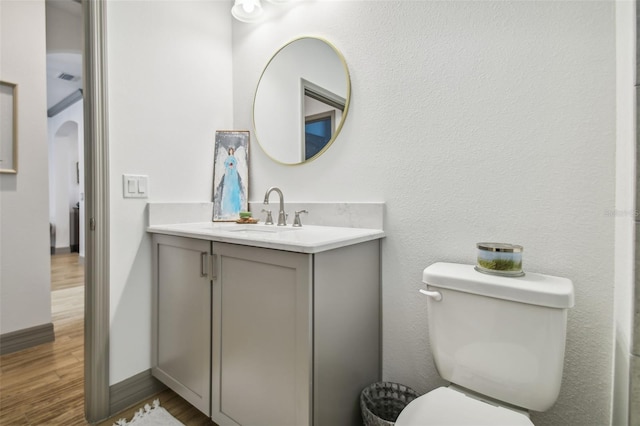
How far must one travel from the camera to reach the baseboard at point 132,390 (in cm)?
142

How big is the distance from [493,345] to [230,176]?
5.15ft

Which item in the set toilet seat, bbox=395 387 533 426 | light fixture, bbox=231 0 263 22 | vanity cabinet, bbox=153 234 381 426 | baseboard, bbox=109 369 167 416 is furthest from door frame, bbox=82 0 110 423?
toilet seat, bbox=395 387 533 426

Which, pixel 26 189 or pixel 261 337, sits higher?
pixel 26 189

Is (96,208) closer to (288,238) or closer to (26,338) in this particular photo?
(288,238)

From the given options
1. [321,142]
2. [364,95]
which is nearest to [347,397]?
[321,142]

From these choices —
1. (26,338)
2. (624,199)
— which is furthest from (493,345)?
(26,338)

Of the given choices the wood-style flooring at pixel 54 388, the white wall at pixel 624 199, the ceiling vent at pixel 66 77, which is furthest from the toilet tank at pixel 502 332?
the ceiling vent at pixel 66 77

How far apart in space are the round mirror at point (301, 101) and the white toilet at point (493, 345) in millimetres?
919

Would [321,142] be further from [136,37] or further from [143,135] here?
[136,37]

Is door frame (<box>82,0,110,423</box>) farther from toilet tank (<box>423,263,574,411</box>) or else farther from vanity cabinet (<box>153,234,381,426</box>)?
toilet tank (<box>423,263,574,411</box>)

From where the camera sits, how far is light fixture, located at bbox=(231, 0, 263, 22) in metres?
1.75

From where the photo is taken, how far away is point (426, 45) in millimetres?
1264

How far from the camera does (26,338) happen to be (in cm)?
199

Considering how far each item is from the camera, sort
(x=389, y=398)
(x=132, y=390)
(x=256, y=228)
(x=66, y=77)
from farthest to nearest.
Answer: (x=66, y=77) → (x=256, y=228) → (x=132, y=390) → (x=389, y=398)
